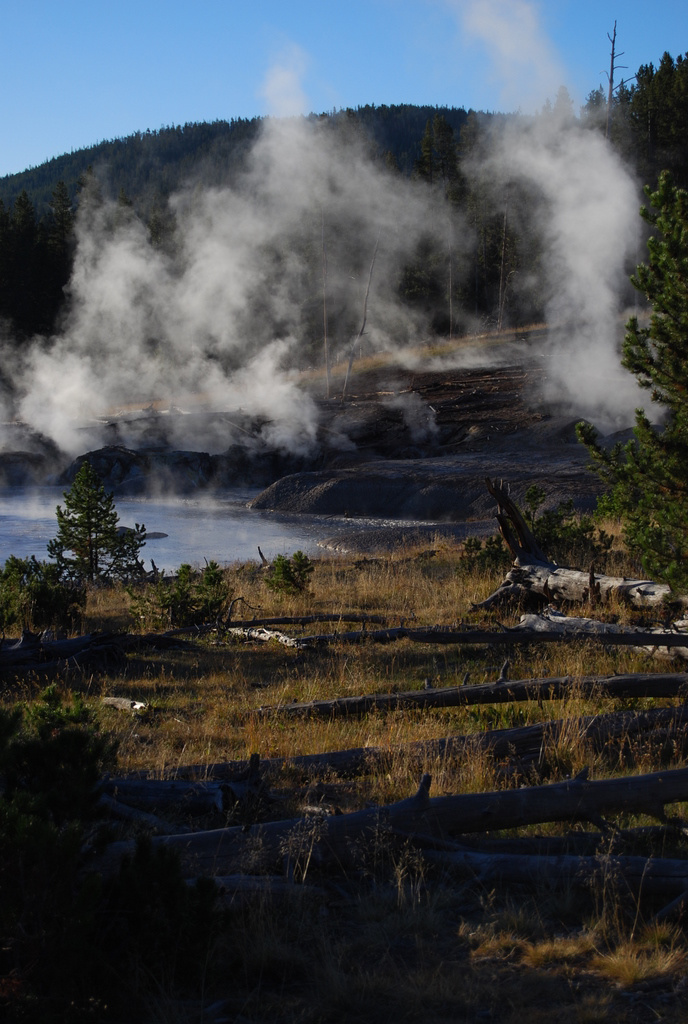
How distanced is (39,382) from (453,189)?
2858 centimetres

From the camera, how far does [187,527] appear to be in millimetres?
22750

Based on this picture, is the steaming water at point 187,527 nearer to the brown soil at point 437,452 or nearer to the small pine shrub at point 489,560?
the brown soil at point 437,452

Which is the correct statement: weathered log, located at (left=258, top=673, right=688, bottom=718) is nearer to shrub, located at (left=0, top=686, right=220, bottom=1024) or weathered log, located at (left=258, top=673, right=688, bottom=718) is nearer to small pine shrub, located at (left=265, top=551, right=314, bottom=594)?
shrub, located at (left=0, top=686, right=220, bottom=1024)

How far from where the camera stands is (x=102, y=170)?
141750 mm

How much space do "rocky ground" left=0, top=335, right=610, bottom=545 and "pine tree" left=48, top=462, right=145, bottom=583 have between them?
10392mm

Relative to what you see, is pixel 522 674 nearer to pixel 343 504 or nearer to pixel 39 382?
pixel 343 504

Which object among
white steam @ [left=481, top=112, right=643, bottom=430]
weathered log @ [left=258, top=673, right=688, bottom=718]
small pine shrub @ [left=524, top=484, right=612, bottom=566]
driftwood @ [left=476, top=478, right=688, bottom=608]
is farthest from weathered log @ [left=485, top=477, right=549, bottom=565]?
white steam @ [left=481, top=112, right=643, bottom=430]

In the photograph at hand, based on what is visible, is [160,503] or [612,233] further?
[612,233]

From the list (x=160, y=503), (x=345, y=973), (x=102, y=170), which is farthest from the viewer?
(x=102, y=170)

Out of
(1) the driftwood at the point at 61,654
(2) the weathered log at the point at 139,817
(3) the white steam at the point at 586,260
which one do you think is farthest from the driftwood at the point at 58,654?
→ (3) the white steam at the point at 586,260

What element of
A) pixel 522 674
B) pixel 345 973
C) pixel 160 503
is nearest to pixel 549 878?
pixel 345 973

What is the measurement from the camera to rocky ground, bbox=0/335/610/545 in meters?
24.0

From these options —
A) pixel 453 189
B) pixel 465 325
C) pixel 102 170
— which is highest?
pixel 102 170

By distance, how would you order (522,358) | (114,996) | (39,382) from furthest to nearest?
(39,382), (522,358), (114,996)
